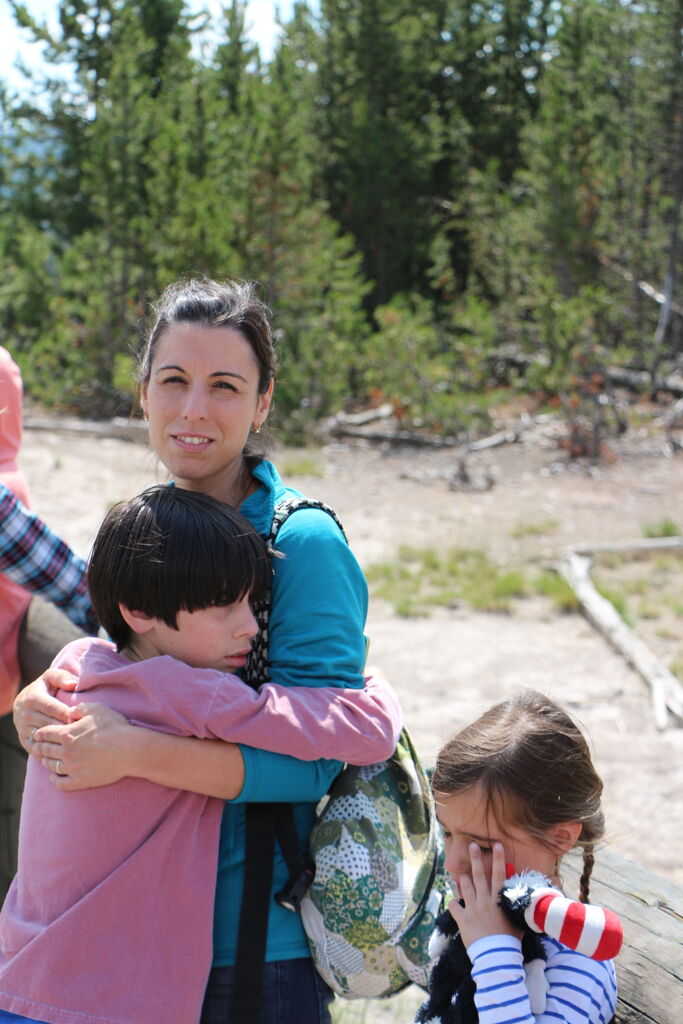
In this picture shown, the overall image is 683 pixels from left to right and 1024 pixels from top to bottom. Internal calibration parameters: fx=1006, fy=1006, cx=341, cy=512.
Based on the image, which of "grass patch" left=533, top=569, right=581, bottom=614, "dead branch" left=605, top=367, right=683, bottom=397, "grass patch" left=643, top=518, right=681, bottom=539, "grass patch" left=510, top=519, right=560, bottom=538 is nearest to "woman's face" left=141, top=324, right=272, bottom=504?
"grass patch" left=533, top=569, right=581, bottom=614

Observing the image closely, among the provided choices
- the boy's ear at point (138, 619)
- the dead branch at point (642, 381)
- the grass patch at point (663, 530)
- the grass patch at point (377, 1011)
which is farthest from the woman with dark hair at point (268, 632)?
the dead branch at point (642, 381)

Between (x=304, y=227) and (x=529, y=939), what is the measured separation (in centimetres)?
1198

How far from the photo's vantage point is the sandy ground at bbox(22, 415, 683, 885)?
457cm

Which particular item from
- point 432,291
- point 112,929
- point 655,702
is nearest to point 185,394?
point 112,929

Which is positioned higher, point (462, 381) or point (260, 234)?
point (260, 234)

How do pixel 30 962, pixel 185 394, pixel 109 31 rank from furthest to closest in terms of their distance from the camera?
pixel 109 31 → pixel 185 394 → pixel 30 962

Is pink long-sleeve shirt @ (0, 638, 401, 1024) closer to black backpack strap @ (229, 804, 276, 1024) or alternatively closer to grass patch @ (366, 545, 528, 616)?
black backpack strap @ (229, 804, 276, 1024)

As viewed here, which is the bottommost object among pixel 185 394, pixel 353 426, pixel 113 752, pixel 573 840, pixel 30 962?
pixel 353 426

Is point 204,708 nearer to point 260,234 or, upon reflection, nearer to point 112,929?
point 112,929

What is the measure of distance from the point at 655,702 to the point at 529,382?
7.33m

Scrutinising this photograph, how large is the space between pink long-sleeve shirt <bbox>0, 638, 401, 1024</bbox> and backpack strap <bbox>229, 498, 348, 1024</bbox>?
0.06 metres

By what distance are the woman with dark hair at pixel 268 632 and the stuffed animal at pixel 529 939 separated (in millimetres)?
242

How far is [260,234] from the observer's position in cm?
1256

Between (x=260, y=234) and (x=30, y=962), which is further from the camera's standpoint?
(x=260, y=234)
